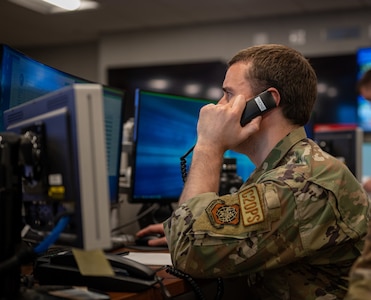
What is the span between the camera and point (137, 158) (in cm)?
181

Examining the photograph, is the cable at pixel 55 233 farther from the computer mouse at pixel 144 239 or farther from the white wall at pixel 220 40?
the white wall at pixel 220 40

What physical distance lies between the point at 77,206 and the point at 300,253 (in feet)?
1.73

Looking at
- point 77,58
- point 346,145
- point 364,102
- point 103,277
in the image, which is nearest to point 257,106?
Result: point 103,277

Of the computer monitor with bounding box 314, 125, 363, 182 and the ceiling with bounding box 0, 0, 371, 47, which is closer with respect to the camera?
the computer monitor with bounding box 314, 125, 363, 182

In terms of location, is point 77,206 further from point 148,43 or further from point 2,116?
point 148,43

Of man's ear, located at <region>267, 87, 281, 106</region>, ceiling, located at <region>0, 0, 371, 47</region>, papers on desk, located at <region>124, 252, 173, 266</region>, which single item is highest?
ceiling, located at <region>0, 0, 371, 47</region>

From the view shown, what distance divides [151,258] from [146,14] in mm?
4896

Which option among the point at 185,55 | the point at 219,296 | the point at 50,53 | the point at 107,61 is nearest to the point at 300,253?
the point at 219,296

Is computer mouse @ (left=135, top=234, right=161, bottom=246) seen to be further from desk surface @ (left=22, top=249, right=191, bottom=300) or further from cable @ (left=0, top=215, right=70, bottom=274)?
cable @ (left=0, top=215, right=70, bottom=274)

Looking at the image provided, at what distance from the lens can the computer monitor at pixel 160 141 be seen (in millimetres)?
1817

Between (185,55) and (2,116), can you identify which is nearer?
(2,116)

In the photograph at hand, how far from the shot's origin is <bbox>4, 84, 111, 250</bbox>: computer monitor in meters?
0.83

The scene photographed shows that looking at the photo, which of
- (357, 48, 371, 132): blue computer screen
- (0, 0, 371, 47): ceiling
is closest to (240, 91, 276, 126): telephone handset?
(0, 0, 371, 47): ceiling

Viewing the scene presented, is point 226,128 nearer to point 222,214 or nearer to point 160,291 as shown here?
point 222,214
